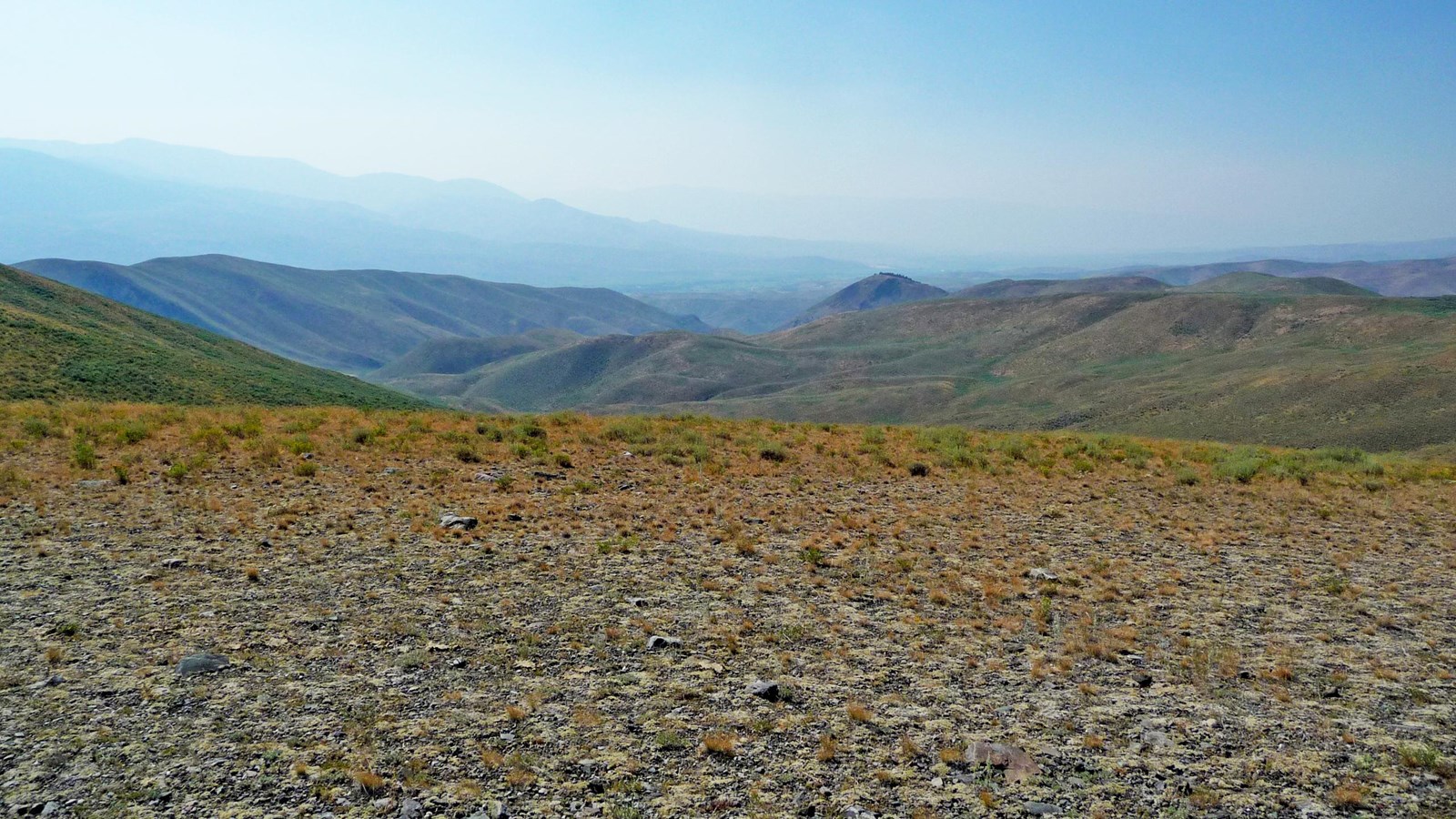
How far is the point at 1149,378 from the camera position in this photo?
119500mm

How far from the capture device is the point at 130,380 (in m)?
47.2

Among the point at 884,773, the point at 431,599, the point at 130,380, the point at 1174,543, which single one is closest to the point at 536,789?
the point at 884,773

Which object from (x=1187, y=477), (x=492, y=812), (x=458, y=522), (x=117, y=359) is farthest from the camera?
(x=117, y=359)

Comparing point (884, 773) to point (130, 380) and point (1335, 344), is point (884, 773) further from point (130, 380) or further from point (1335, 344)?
point (1335, 344)

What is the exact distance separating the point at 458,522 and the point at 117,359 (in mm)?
52146

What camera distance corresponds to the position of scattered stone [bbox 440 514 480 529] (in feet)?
46.1

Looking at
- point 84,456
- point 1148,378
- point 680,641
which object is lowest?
point 1148,378

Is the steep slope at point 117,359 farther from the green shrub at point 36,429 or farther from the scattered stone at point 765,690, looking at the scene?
the scattered stone at point 765,690

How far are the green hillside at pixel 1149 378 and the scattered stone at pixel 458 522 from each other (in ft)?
267

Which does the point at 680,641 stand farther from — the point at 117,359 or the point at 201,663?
the point at 117,359

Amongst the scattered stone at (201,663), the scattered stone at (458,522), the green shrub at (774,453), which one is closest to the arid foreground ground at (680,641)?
the scattered stone at (201,663)

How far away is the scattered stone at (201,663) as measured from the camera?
8320 millimetres

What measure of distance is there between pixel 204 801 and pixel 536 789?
2710mm

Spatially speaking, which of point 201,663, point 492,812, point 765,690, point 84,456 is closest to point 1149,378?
point 765,690
